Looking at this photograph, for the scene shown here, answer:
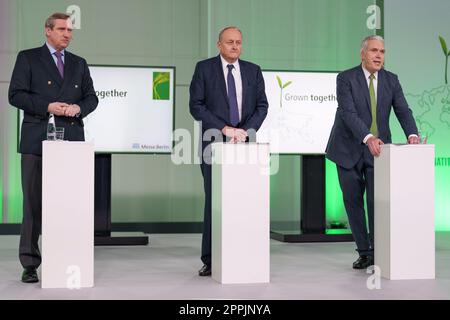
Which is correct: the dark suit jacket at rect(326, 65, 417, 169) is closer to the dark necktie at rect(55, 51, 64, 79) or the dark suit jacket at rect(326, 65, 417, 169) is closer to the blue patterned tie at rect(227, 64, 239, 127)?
the blue patterned tie at rect(227, 64, 239, 127)

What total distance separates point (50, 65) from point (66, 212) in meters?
0.96

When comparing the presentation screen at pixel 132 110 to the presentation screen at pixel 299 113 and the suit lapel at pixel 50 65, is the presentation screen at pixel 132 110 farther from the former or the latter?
the suit lapel at pixel 50 65

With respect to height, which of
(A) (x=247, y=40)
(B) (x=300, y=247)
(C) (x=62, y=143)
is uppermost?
(A) (x=247, y=40)

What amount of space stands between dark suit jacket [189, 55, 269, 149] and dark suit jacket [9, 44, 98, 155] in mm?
700

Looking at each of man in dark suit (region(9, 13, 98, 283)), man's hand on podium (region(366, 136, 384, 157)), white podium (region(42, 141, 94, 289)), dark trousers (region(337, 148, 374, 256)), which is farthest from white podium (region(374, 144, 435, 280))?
man in dark suit (region(9, 13, 98, 283))

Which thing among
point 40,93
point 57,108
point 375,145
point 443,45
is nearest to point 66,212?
point 57,108

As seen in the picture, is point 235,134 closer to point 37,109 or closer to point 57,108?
point 57,108

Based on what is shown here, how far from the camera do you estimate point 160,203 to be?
9086 millimetres

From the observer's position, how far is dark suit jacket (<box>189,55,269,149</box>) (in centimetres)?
516

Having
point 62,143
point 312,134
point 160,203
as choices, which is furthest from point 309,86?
point 62,143

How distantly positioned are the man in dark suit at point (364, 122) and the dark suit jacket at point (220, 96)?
2.16ft

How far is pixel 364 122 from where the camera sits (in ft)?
18.1

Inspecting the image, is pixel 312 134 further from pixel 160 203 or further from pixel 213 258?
pixel 213 258

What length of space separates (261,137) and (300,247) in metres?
1.22
